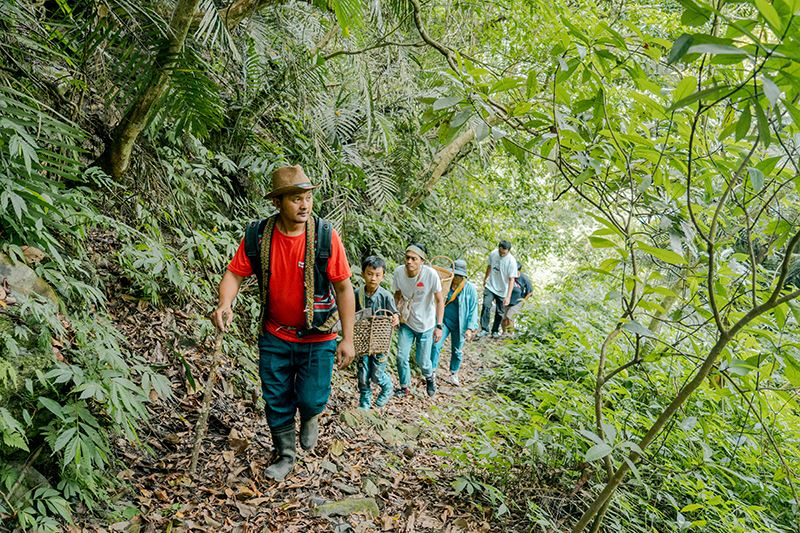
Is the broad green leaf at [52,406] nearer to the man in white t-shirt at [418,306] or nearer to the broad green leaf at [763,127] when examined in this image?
the broad green leaf at [763,127]

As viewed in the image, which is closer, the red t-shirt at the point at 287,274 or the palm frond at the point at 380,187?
the red t-shirt at the point at 287,274

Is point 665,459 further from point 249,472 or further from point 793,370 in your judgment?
point 249,472

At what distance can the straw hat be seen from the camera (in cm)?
307

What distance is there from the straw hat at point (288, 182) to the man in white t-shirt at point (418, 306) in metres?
2.59

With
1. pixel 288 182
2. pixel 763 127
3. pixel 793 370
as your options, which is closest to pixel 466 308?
pixel 288 182

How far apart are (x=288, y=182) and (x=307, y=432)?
1929mm

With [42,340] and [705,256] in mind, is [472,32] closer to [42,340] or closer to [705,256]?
[705,256]

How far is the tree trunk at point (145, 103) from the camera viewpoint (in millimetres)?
2973

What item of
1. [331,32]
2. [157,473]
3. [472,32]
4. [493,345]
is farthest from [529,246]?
[157,473]

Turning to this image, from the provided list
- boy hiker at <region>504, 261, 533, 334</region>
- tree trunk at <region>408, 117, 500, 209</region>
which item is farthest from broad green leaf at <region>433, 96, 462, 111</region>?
boy hiker at <region>504, 261, 533, 334</region>

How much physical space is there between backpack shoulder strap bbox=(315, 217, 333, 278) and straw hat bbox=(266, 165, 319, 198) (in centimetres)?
32

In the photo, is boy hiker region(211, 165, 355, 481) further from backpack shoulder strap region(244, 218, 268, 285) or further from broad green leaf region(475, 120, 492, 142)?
broad green leaf region(475, 120, 492, 142)

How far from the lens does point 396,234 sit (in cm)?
781

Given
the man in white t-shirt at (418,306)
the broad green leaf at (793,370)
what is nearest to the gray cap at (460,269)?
the man in white t-shirt at (418,306)
